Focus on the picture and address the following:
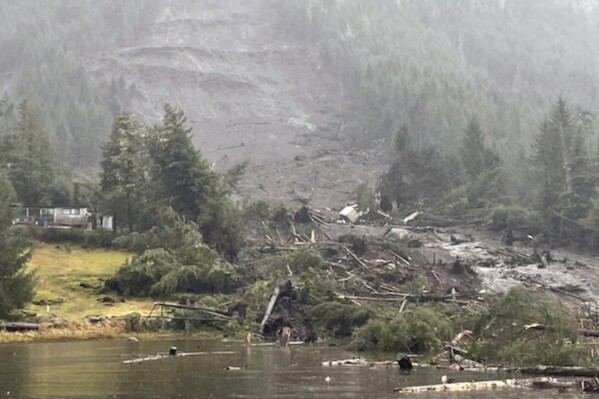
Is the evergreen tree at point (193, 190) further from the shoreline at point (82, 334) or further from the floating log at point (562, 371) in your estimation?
the floating log at point (562, 371)

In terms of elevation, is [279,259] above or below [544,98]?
below

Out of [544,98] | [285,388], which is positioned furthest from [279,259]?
[544,98]

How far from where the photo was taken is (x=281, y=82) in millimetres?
174000

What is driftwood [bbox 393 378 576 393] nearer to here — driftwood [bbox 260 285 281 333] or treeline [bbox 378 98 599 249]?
driftwood [bbox 260 285 281 333]

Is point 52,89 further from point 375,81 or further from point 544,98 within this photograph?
point 544,98

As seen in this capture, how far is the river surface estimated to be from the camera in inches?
877

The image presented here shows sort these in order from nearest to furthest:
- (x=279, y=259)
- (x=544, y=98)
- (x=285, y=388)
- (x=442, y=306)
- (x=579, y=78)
A: 1. (x=285, y=388)
2. (x=442, y=306)
3. (x=279, y=259)
4. (x=544, y=98)
5. (x=579, y=78)

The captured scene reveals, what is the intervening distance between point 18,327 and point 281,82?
139 metres

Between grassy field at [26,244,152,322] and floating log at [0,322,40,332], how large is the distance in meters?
2.38

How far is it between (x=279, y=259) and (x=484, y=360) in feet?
71.8

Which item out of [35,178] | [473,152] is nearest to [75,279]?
[35,178]

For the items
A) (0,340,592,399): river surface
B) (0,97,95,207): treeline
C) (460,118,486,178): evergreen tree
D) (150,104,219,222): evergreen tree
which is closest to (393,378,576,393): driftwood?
(0,340,592,399): river surface

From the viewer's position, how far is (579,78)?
7111 inches

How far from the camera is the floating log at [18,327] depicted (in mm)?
38094
